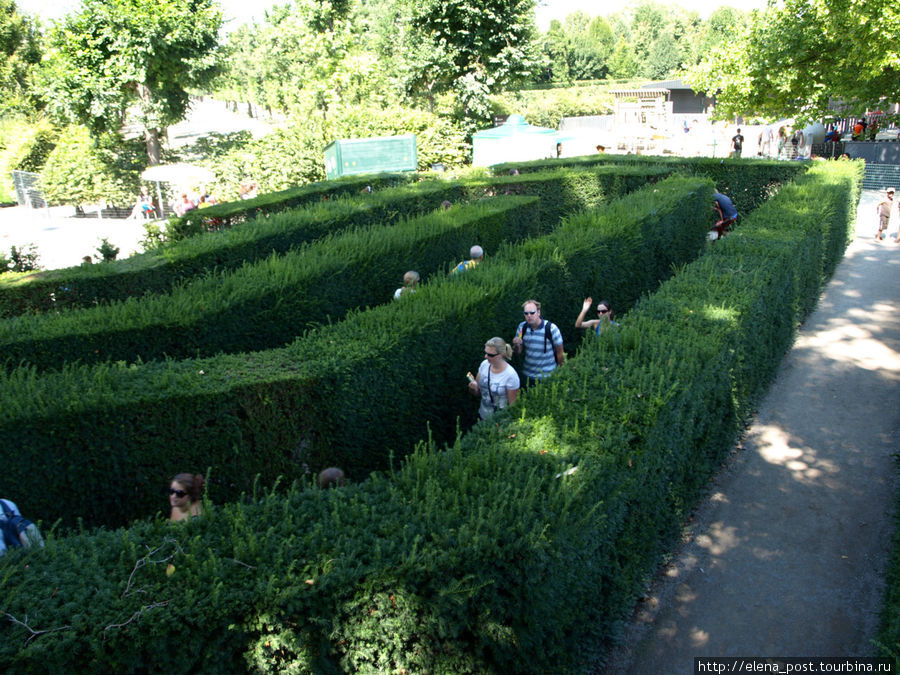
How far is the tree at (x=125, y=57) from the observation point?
26.9 m

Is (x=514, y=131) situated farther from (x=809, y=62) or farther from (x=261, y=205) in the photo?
(x=261, y=205)

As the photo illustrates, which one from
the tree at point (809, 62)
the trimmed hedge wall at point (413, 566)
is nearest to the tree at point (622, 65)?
the tree at point (809, 62)

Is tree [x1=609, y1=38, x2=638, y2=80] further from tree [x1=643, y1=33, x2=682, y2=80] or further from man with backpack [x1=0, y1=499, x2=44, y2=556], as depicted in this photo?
man with backpack [x1=0, y1=499, x2=44, y2=556]

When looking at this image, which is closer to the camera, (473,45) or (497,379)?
(497,379)

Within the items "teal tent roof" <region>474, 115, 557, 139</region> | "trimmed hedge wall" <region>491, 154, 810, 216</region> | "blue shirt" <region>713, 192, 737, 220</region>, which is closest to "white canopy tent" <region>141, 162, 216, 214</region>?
"trimmed hedge wall" <region>491, 154, 810, 216</region>

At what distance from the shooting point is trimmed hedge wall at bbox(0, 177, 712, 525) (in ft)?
17.7

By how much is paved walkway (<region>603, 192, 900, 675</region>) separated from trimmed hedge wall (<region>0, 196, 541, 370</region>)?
160 inches

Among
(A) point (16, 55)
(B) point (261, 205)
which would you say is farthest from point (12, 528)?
(A) point (16, 55)

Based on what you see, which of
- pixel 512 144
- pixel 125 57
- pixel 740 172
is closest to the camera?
pixel 740 172

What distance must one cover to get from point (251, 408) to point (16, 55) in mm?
43102

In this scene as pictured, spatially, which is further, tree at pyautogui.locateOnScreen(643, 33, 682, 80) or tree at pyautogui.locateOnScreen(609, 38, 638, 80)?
A: tree at pyautogui.locateOnScreen(643, 33, 682, 80)

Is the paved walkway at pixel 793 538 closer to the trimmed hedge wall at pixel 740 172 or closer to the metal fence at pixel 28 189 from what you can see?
the trimmed hedge wall at pixel 740 172

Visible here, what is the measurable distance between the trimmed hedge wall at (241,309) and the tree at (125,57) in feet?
70.4

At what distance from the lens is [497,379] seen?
21.9ft
